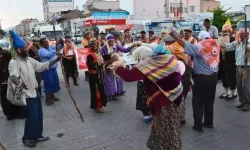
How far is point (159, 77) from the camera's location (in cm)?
322

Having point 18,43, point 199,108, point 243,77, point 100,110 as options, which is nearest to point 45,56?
point 100,110

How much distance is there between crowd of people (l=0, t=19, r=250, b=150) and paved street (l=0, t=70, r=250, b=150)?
26 centimetres

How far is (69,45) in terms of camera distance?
966cm

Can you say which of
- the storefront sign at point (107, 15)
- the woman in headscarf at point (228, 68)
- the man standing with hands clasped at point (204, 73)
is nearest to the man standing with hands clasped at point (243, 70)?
the woman in headscarf at point (228, 68)

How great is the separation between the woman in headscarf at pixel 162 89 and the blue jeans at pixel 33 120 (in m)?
1.98

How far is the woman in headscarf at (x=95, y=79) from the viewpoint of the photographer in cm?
635

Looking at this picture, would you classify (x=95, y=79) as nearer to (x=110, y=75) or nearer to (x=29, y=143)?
(x=110, y=75)

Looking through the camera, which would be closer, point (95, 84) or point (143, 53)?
point (143, 53)

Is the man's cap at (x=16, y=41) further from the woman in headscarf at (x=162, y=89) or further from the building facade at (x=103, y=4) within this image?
the building facade at (x=103, y=4)

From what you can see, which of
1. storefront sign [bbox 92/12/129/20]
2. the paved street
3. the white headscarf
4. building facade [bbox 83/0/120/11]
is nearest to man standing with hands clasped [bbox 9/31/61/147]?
the paved street

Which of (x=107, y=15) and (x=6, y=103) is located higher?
(x=107, y=15)

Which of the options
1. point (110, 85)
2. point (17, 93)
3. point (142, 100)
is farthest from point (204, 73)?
point (110, 85)

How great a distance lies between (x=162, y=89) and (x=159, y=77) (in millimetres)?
183

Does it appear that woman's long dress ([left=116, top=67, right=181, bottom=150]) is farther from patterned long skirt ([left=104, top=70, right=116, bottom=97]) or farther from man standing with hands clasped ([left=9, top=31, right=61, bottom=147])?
patterned long skirt ([left=104, top=70, right=116, bottom=97])
